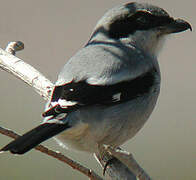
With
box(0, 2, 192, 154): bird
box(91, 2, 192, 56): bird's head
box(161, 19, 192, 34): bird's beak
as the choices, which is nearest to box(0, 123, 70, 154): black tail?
box(0, 2, 192, 154): bird

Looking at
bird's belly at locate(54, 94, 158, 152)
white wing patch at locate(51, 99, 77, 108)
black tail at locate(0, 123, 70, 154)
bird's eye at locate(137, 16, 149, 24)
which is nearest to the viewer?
black tail at locate(0, 123, 70, 154)

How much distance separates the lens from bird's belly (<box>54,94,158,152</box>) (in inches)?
112

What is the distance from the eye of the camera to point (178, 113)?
18.1ft

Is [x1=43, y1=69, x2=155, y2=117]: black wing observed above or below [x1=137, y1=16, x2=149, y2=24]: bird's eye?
below

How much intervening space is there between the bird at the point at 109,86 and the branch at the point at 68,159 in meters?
0.08

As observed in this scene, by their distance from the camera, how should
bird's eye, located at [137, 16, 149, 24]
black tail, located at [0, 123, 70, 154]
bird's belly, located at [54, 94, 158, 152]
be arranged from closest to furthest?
black tail, located at [0, 123, 70, 154] → bird's belly, located at [54, 94, 158, 152] → bird's eye, located at [137, 16, 149, 24]

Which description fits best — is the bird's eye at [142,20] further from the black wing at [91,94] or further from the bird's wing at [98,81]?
the black wing at [91,94]

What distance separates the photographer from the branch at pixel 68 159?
2586mm

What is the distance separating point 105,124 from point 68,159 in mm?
422

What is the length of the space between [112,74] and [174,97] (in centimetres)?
291

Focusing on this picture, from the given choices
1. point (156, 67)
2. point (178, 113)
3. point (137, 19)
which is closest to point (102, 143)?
point (156, 67)

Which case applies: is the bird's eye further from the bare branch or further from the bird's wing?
the bare branch

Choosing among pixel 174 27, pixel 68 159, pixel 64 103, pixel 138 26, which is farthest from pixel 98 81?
pixel 174 27

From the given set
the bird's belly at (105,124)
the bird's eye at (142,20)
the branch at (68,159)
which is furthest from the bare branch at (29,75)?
the bird's eye at (142,20)
